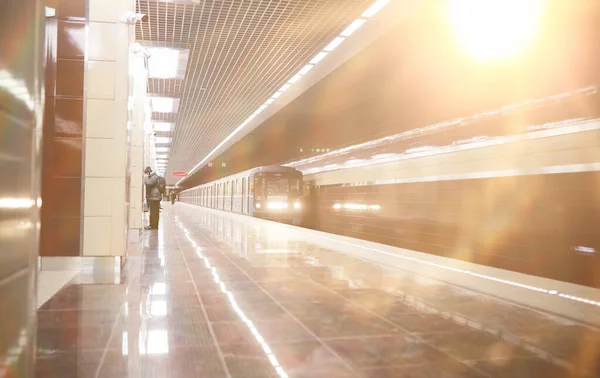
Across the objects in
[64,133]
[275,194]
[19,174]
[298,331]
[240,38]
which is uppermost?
[240,38]

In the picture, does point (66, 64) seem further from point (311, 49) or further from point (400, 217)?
point (400, 217)

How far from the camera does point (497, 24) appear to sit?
871 cm

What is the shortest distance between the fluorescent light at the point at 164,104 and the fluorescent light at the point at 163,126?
3162 millimetres

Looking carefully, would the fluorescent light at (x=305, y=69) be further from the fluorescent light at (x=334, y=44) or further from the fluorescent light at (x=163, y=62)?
the fluorescent light at (x=163, y=62)

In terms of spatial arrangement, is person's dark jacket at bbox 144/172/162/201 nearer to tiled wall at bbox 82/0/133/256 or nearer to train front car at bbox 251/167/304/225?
train front car at bbox 251/167/304/225

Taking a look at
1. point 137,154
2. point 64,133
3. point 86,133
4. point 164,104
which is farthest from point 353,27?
point 164,104

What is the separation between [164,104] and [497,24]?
11.8 metres

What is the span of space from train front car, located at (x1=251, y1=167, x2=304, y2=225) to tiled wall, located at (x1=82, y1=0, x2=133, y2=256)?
1386 centimetres

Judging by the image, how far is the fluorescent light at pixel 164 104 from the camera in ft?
53.7

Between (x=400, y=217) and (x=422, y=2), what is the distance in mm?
4140

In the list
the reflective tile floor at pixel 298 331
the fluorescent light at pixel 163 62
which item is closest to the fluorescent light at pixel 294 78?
the fluorescent light at pixel 163 62

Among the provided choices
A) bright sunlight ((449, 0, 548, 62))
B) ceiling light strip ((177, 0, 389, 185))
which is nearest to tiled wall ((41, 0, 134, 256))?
ceiling light strip ((177, 0, 389, 185))

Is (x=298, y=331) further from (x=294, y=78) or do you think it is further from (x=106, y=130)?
(x=294, y=78)

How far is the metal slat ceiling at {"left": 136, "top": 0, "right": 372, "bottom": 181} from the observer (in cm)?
839
